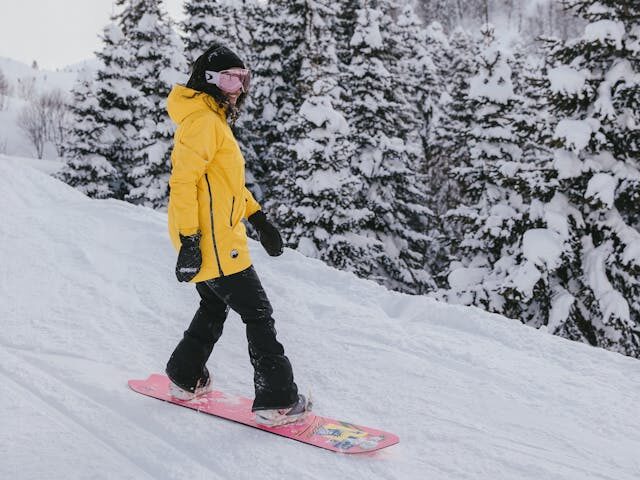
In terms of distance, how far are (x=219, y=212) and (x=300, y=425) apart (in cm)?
138

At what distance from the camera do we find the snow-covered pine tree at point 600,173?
8.95 metres

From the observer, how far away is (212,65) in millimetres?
3098

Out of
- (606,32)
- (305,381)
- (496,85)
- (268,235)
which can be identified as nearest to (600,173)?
(606,32)

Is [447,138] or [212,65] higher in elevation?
[447,138]

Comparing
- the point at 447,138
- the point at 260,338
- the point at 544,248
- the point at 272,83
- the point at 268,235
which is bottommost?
the point at 260,338

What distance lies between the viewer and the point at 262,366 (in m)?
3.20

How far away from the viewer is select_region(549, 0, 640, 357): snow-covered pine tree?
895cm

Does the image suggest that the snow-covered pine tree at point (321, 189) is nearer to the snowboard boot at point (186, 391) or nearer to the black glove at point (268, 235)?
the black glove at point (268, 235)

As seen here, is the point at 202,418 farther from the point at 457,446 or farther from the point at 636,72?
the point at 636,72

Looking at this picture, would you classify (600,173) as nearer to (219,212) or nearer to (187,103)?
(219,212)

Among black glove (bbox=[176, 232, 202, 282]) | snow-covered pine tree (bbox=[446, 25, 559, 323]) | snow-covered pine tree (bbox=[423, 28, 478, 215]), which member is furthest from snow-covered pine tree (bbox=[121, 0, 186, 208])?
black glove (bbox=[176, 232, 202, 282])

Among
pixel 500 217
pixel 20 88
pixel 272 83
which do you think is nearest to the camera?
pixel 500 217

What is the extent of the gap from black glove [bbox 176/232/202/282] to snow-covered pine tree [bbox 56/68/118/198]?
1901 centimetres

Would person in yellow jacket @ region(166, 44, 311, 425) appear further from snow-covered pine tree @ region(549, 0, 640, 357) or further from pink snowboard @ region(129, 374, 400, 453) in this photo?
snow-covered pine tree @ region(549, 0, 640, 357)
